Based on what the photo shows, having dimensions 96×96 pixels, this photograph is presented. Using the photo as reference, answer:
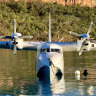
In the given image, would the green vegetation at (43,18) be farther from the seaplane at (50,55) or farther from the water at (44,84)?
the water at (44,84)

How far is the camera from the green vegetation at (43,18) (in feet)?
385

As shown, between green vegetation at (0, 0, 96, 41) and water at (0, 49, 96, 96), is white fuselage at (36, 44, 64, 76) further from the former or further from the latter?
green vegetation at (0, 0, 96, 41)

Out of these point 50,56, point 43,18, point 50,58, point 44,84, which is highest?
point 43,18

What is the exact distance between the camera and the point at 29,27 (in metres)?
123

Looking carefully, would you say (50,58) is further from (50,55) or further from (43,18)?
(43,18)

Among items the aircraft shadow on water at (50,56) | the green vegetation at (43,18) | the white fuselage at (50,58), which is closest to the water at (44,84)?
the aircraft shadow on water at (50,56)

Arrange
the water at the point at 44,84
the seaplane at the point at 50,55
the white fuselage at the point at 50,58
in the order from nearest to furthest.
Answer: the water at the point at 44,84 → the white fuselage at the point at 50,58 → the seaplane at the point at 50,55

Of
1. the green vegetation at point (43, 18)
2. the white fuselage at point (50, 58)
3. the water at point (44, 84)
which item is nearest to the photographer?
the water at point (44, 84)

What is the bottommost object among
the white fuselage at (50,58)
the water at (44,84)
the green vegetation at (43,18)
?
the water at (44,84)

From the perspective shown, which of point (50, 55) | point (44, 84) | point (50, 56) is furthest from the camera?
point (50, 55)

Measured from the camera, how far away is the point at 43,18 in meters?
147

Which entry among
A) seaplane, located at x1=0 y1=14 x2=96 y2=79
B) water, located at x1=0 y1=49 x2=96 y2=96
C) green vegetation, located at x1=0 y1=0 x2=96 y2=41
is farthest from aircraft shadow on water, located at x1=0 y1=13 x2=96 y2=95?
green vegetation, located at x1=0 y1=0 x2=96 y2=41

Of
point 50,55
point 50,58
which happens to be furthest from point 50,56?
point 50,58

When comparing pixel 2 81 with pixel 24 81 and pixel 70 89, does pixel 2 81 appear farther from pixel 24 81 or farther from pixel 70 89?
pixel 70 89
